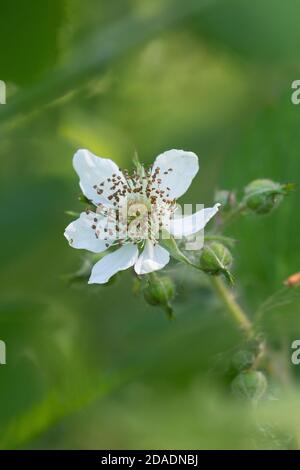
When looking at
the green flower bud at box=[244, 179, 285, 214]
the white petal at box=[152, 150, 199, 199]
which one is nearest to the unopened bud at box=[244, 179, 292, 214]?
the green flower bud at box=[244, 179, 285, 214]

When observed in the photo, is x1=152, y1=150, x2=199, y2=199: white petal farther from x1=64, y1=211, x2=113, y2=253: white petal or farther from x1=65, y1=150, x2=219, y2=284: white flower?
x1=64, y1=211, x2=113, y2=253: white petal

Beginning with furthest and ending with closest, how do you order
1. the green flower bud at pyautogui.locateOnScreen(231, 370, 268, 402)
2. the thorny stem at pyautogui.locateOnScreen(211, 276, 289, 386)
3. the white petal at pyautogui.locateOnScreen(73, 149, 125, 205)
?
the white petal at pyautogui.locateOnScreen(73, 149, 125, 205) < the thorny stem at pyautogui.locateOnScreen(211, 276, 289, 386) < the green flower bud at pyautogui.locateOnScreen(231, 370, 268, 402)

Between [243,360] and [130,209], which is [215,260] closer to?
[243,360]

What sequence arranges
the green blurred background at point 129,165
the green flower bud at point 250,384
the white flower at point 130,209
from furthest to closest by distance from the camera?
the white flower at point 130,209
the green flower bud at point 250,384
the green blurred background at point 129,165

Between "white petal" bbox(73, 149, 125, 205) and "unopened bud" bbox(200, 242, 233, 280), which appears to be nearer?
"unopened bud" bbox(200, 242, 233, 280)

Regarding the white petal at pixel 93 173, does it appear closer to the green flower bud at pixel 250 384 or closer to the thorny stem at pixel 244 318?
the thorny stem at pixel 244 318

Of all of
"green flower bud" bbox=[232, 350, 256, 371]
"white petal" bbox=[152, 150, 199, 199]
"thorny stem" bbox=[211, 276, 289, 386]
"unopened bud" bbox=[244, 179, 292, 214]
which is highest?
"white petal" bbox=[152, 150, 199, 199]

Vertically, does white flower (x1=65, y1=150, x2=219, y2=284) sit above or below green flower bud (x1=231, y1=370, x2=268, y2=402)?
above

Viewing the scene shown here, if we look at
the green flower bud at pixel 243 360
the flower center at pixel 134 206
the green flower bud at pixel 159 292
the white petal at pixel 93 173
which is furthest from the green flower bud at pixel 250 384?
the white petal at pixel 93 173
